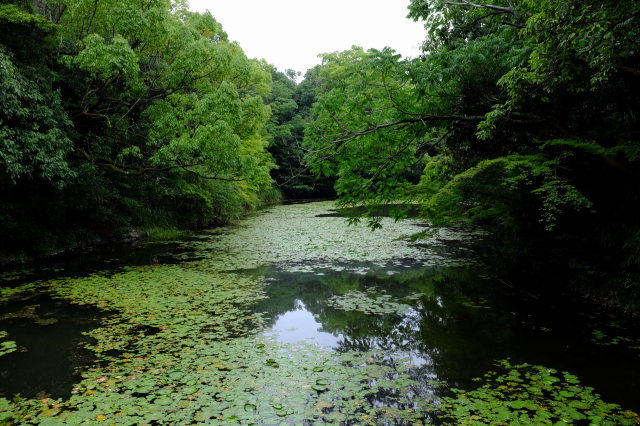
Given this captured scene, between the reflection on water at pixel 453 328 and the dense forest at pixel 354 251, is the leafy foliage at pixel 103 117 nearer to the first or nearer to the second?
the dense forest at pixel 354 251

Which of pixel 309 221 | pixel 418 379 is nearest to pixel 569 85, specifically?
pixel 418 379

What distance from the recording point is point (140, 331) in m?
5.25

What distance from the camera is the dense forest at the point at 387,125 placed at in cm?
493

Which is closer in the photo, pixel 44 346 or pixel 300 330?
pixel 44 346

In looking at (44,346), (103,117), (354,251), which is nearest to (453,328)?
(44,346)

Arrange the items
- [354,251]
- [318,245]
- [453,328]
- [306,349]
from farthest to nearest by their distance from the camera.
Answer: [318,245] < [354,251] < [453,328] < [306,349]

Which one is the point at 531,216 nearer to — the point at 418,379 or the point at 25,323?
the point at 418,379

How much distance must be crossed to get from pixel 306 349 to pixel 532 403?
8.31ft

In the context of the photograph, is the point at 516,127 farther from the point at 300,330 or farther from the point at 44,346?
the point at 44,346

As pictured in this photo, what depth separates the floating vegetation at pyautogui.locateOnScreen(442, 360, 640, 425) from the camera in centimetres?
312

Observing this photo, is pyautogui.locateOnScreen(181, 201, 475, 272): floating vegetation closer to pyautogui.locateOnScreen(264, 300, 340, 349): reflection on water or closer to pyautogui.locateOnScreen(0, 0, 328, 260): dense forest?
pyautogui.locateOnScreen(0, 0, 328, 260): dense forest

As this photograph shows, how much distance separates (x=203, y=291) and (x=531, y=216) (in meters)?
6.37

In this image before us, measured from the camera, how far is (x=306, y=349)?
4805mm

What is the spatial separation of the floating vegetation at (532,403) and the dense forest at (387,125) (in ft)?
7.09
